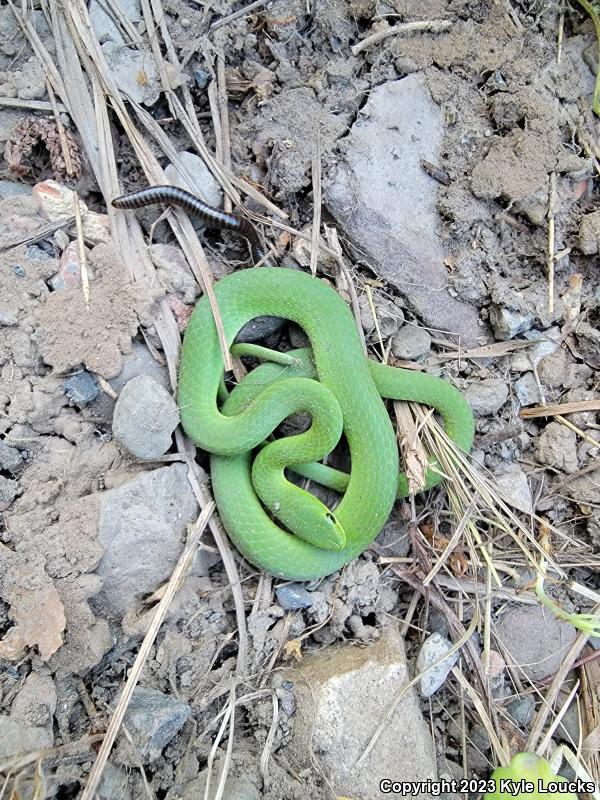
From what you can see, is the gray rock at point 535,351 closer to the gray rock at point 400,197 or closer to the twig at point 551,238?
the twig at point 551,238

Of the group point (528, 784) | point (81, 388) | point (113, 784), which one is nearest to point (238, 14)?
point (81, 388)

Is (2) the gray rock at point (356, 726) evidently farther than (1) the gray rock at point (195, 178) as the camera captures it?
No

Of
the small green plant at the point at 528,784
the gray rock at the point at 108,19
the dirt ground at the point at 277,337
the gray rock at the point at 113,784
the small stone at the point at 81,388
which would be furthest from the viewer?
the gray rock at the point at 108,19

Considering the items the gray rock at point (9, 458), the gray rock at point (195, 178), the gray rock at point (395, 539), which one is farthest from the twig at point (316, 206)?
the gray rock at point (9, 458)

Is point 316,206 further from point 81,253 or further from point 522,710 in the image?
point 522,710

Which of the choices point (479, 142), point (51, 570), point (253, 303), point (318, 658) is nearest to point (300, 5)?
point (479, 142)

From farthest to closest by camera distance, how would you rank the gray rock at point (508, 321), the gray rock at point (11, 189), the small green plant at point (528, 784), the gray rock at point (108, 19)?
the gray rock at point (508, 321) → the gray rock at point (108, 19) → the gray rock at point (11, 189) → the small green plant at point (528, 784)
